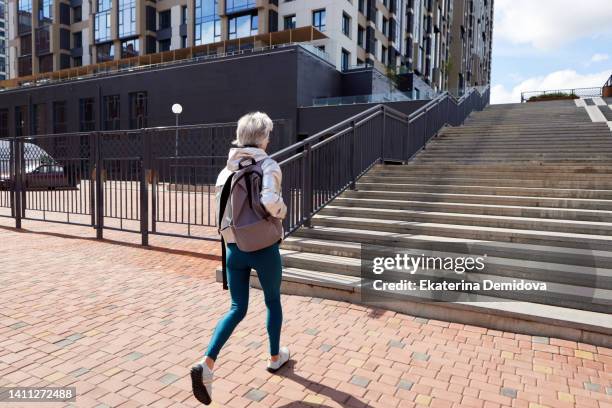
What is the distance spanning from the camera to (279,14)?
106 feet

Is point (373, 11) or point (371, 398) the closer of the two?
point (371, 398)

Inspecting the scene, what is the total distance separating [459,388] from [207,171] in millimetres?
5100

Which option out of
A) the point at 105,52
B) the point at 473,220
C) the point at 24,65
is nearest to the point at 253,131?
the point at 473,220

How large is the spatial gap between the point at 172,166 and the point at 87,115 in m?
30.6

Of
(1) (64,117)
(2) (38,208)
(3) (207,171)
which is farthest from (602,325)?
(1) (64,117)

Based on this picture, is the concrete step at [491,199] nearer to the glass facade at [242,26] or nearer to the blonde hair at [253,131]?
the blonde hair at [253,131]

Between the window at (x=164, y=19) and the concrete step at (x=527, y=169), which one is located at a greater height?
the window at (x=164, y=19)

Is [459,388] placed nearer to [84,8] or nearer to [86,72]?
[86,72]

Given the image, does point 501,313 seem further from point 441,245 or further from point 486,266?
point 441,245

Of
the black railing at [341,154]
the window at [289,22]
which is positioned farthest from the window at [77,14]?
the black railing at [341,154]

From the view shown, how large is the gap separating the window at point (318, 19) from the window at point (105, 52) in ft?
66.4

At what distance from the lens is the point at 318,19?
101ft

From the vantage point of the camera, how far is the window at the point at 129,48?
3841 cm

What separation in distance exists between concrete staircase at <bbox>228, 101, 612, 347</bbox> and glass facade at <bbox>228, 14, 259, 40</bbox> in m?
27.3
